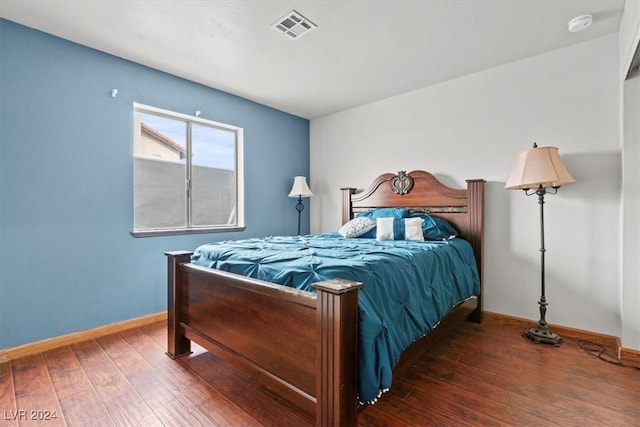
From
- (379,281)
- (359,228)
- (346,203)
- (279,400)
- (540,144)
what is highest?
(540,144)

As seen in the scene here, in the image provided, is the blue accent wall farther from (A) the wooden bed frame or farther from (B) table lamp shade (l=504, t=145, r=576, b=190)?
(B) table lamp shade (l=504, t=145, r=576, b=190)

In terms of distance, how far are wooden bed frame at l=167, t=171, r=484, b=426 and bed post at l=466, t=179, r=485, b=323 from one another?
129 millimetres

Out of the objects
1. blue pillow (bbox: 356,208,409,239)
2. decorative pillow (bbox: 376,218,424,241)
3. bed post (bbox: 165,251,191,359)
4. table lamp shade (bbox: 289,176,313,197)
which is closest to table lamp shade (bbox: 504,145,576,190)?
decorative pillow (bbox: 376,218,424,241)

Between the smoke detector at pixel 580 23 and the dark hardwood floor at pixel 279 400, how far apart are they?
2426mm

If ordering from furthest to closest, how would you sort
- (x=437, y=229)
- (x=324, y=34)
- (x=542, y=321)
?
(x=437, y=229) → (x=542, y=321) → (x=324, y=34)

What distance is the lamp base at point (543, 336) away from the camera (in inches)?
95.5

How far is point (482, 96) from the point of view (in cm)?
305

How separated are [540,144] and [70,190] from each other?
160 inches

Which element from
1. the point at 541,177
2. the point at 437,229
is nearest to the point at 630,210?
the point at 541,177

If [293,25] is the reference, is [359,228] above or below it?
below

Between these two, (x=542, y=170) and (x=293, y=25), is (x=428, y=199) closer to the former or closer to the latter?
(x=542, y=170)

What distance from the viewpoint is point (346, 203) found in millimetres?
3969

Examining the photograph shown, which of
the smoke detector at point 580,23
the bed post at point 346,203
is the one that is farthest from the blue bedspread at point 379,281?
the smoke detector at point 580,23

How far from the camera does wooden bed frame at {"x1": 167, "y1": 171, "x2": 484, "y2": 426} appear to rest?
4.05 feet
